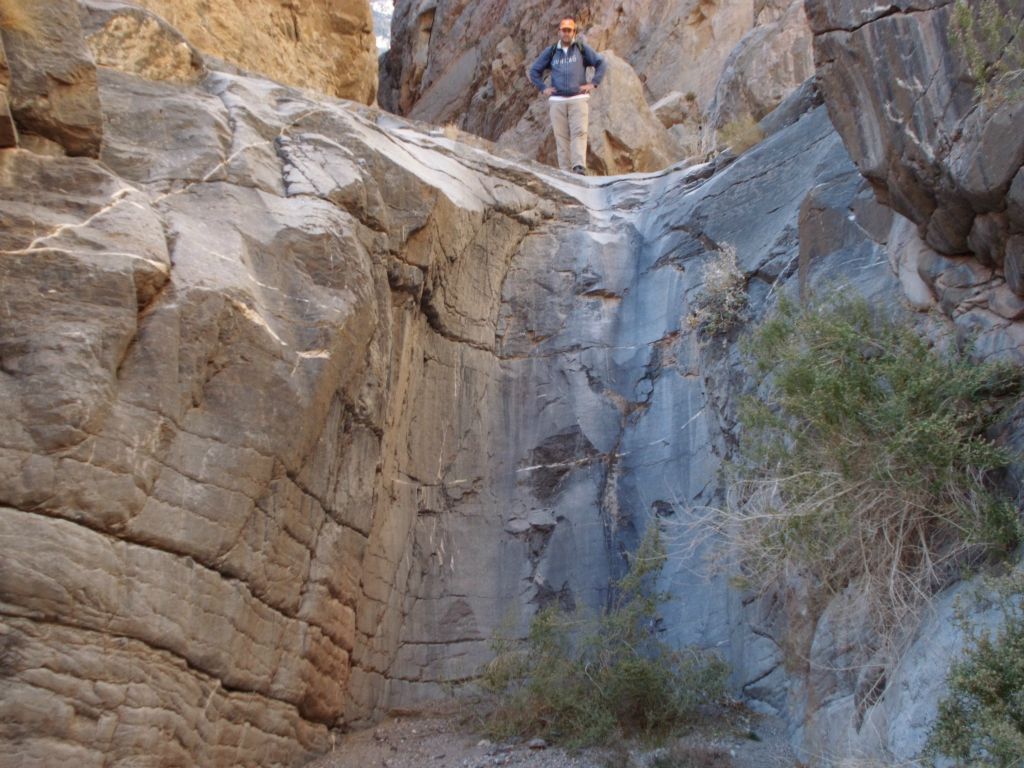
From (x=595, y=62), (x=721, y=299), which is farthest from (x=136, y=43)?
(x=595, y=62)

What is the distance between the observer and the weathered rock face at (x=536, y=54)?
58.5ft

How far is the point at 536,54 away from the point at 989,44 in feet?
51.0

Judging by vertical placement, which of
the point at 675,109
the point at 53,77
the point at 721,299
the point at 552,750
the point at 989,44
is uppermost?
the point at 675,109

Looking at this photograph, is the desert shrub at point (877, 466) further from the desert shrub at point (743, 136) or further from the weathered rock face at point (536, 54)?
the weathered rock face at point (536, 54)

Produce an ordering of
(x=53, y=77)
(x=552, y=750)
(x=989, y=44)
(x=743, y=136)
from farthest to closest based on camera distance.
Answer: (x=743, y=136) < (x=552, y=750) < (x=53, y=77) < (x=989, y=44)

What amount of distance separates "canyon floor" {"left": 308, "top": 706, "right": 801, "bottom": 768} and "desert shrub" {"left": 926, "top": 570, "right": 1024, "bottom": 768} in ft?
6.40

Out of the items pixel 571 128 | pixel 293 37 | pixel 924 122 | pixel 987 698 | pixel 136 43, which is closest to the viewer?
pixel 987 698

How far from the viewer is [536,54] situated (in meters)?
20.5

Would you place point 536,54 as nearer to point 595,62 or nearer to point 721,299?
point 595,62

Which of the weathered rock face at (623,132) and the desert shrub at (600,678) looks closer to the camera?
the desert shrub at (600,678)

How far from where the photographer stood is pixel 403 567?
8766 mm

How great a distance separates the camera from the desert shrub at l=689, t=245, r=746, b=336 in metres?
9.34

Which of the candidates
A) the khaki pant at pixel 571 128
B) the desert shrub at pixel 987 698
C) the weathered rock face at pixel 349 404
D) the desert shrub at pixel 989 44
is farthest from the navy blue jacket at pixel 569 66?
the desert shrub at pixel 987 698

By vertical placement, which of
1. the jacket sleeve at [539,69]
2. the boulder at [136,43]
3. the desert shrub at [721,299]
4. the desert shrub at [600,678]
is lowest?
the desert shrub at [600,678]
